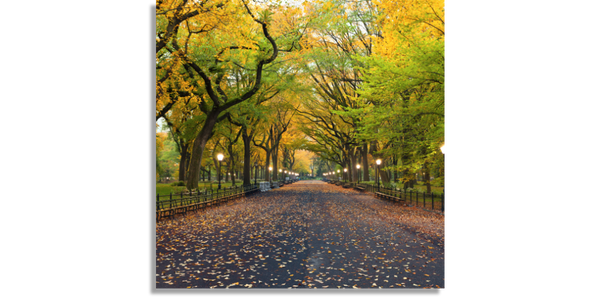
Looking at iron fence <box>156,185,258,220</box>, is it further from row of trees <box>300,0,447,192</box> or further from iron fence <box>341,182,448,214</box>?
iron fence <box>341,182,448,214</box>

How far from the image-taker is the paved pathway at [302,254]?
5270 mm

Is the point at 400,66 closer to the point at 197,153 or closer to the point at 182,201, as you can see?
the point at 182,201

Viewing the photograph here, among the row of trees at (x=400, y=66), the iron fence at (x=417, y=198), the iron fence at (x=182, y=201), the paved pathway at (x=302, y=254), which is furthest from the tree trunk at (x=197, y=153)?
the iron fence at (x=417, y=198)

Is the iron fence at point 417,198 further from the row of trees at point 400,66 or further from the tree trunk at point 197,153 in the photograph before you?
the tree trunk at point 197,153

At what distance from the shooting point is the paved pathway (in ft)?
17.3

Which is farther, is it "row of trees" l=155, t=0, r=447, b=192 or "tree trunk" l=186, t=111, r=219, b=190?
"tree trunk" l=186, t=111, r=219, b=190

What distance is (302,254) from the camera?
7188 mm

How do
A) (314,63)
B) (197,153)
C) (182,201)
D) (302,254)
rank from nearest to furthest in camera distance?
1. (302,254)
2. (182,201)
3. (197,153)
4. (314,63)

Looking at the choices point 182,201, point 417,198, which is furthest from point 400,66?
point 182,201

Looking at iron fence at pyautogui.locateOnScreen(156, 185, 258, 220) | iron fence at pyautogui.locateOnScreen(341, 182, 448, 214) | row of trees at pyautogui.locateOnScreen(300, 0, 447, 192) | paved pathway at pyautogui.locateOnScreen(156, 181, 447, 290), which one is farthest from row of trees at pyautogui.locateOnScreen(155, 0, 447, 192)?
paved pathway at pyautogui.locateOnScreen(156, 181, 447, 290)

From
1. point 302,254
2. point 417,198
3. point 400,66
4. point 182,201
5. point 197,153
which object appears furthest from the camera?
point 197,153
